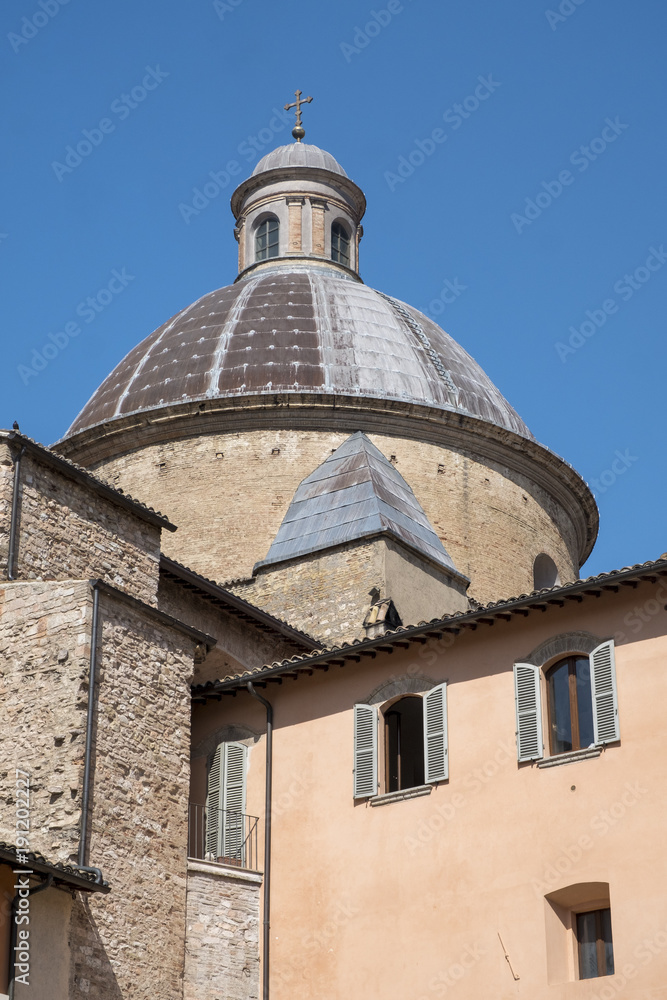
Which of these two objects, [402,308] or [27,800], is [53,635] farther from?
[402,308]

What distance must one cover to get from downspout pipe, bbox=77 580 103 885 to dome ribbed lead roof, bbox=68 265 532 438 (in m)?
11.8

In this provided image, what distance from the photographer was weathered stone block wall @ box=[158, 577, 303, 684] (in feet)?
73.8

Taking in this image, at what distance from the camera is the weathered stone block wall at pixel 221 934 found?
59.0 feet

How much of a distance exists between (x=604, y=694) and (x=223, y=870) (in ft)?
17.0

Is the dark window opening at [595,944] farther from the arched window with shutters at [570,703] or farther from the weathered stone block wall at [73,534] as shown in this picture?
the weathered stone block wall at [73,534]

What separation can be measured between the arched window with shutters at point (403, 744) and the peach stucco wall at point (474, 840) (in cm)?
15

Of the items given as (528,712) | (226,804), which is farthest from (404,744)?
(226,804)

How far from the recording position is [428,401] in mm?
30266

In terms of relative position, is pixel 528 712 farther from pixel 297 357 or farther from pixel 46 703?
pixel 297 357

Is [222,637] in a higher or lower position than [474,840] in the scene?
higher

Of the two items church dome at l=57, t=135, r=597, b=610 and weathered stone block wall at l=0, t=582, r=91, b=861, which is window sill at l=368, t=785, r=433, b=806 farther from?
church dome at l=57, t=135, r=597, b=610

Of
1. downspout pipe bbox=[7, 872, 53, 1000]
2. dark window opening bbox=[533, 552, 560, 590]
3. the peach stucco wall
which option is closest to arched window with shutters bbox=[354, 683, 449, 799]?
the peach stucco wall

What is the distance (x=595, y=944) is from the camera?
16.6m

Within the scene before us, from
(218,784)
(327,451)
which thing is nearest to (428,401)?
(327,451)
